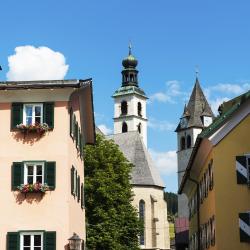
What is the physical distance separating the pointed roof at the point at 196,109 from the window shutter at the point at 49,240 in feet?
318

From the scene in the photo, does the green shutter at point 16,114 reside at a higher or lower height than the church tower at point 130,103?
lower

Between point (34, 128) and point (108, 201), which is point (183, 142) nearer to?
point (108, 201)

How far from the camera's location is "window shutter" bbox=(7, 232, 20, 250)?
76.9 ft

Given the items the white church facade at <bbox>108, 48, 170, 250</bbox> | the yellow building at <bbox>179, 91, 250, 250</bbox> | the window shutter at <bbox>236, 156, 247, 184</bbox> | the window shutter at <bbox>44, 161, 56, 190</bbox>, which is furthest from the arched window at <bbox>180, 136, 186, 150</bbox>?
the window shutter at <bbox>44, 161, 56, 190</bbox>

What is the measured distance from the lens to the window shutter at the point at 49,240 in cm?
2359

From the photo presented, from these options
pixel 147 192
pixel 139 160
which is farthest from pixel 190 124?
pixel 147 192

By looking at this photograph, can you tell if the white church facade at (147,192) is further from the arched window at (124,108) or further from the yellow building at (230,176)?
the yellow building at (230,176)

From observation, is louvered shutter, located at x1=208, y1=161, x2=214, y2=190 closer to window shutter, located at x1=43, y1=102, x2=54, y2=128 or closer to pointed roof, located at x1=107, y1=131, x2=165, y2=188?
window shutter, located at x1=43, y1=102, x2=54, y2=128

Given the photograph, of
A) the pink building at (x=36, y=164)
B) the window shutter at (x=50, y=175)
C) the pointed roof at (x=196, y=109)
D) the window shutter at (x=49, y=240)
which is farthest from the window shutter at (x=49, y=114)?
the pointed roof at (x=196, y=109)

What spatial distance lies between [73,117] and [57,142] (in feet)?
8.57

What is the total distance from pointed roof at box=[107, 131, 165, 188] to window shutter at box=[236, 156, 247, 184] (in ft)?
195

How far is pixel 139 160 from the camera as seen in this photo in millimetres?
88125

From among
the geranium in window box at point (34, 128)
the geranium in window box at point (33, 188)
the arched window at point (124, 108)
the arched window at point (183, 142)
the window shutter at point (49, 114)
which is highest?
the arched window at point (124, 108)

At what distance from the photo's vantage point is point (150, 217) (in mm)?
82938
